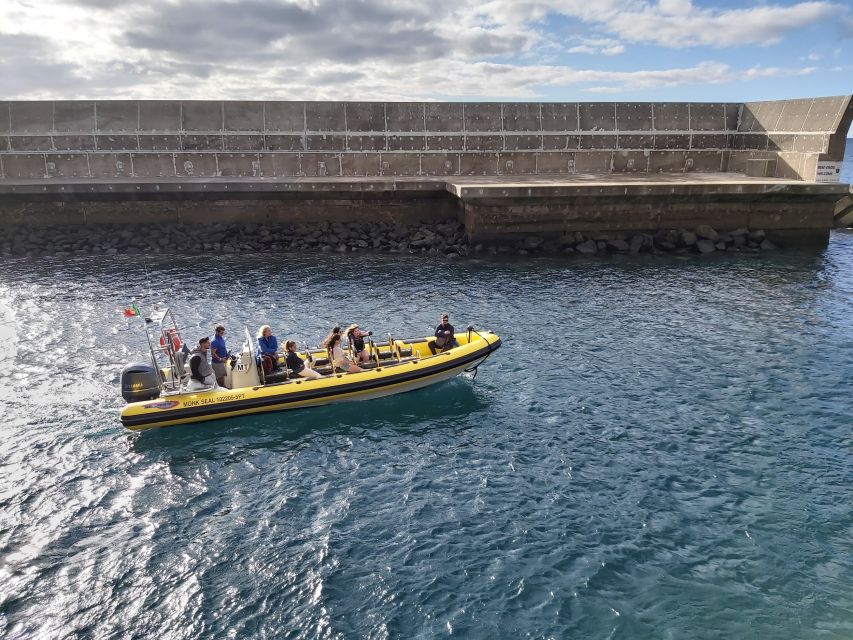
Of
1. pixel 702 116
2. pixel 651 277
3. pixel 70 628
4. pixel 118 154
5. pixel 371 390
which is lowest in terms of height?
pixel 70 628

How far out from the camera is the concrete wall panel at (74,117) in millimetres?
31391

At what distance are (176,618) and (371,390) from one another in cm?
655

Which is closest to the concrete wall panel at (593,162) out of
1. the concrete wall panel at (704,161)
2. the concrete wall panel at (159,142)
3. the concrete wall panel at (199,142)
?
the concrete wall panel at (704,161)

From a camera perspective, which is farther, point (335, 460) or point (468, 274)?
point (468, 274)

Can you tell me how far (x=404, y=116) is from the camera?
32281 millimetres

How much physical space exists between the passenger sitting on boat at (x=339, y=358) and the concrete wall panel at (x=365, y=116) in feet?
66.7

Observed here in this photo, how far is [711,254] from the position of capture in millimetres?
26969

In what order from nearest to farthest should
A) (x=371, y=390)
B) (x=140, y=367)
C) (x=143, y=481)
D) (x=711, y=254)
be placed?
(x=143, y=481)
(x=140, y=367)
(x=371, y=390)
(x=711, y=254)

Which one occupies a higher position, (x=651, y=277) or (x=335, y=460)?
(x=651, y=277)

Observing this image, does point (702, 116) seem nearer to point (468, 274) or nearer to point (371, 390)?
point (468, 274)

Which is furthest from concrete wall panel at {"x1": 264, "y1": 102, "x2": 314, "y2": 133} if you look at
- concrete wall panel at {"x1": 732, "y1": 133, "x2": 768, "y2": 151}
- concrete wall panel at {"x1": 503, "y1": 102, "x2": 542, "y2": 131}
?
concrete wall panel at {"x1": 732, "y1": 133, "x2": 768, "y2": 151}

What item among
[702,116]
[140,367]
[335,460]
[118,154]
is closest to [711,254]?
[702,116]

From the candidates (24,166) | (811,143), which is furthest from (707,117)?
(24,166)

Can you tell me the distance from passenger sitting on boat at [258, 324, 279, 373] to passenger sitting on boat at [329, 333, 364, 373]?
1210mm
